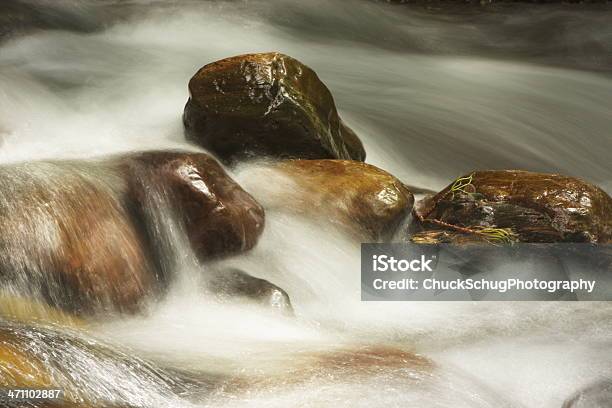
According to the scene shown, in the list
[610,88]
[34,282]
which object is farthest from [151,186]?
[610,88]

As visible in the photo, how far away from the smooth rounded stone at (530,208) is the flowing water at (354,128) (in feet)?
1.55

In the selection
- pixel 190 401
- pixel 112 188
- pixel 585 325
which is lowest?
pixel 585 325

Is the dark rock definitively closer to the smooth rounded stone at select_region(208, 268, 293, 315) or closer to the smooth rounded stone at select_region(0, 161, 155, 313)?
the smooth rounded stone at select_region(208, 268, 293, 315)

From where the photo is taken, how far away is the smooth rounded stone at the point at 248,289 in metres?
4.00

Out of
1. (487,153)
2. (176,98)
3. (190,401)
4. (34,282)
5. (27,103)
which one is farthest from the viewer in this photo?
(487,153)

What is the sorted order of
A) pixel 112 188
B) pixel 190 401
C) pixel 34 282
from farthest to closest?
pixel 112 188 → pixel 34 282 → pixel 190 401

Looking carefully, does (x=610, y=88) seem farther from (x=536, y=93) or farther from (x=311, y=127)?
(x=311, y=127)

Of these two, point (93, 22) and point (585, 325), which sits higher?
point (93, 22)

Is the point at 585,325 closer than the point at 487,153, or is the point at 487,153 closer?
the point at 585,325

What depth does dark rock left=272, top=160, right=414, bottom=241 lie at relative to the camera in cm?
473

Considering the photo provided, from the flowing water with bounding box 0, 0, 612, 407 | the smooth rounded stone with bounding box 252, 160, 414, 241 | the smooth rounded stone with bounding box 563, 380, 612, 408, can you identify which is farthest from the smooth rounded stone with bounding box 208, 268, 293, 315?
the smooth rounded stone with bounding box 563, 380, 612, 408

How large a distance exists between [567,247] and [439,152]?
202cm

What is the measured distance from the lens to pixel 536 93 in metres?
8.20

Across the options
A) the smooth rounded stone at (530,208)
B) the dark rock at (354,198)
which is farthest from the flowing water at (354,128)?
the smooth rounded stone at (530,208)
